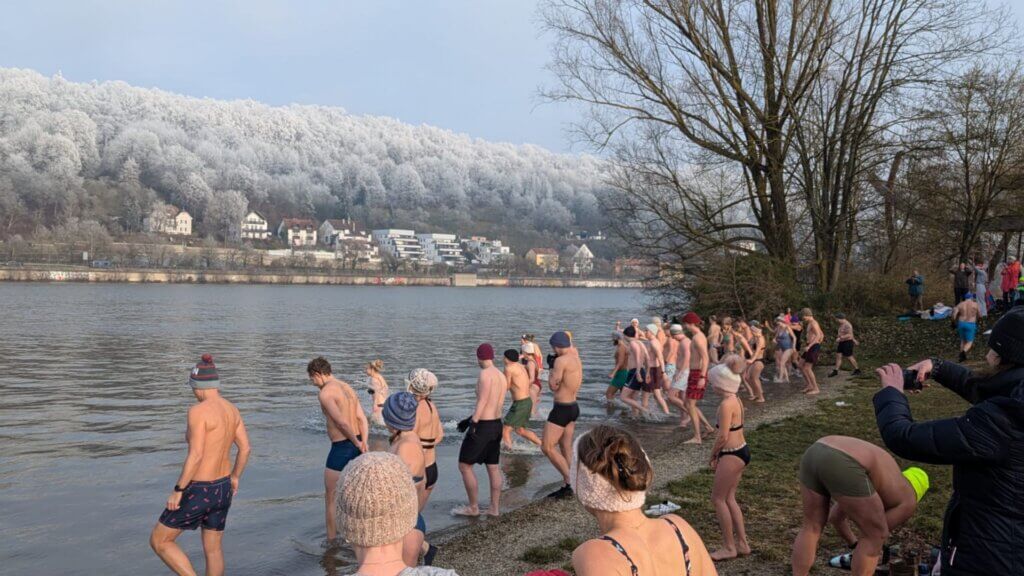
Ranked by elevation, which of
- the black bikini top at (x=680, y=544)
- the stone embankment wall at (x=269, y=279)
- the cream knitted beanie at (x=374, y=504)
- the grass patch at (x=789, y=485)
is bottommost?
the stone embankment wall at (x=269, y=279)

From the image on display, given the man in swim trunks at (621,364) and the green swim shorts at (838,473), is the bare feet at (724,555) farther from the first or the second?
the man in swim trunks at (621,364)

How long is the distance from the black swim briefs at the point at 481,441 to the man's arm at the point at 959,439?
212 inches

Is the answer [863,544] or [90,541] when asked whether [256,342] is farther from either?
[863,544]

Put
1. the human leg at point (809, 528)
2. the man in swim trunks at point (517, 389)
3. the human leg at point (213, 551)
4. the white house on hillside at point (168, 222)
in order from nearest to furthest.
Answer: the human leg at point (809, 528) < the human leg at point (213, 551) < the man in swim trunks at point (517, 389) < the white house on hillside at point (168, 222)

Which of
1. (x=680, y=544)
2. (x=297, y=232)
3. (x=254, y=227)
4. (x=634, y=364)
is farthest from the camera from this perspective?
(x=297, y=232)

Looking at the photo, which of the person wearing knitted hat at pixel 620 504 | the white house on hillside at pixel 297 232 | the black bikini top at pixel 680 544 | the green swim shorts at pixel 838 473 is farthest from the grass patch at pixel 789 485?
the white house on hillside at pixel 297 232

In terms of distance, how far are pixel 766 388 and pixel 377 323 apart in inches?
1577

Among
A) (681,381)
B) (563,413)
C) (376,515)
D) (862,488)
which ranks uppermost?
(376,515)

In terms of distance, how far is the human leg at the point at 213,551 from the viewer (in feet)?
20.3

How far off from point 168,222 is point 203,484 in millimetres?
168714

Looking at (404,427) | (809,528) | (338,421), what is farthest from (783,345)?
(404,427)

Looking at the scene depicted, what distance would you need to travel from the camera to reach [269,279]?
443 ft

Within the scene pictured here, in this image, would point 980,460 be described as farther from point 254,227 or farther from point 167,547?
point 254,227

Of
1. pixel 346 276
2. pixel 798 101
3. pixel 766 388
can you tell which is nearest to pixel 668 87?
pixel 798 101
